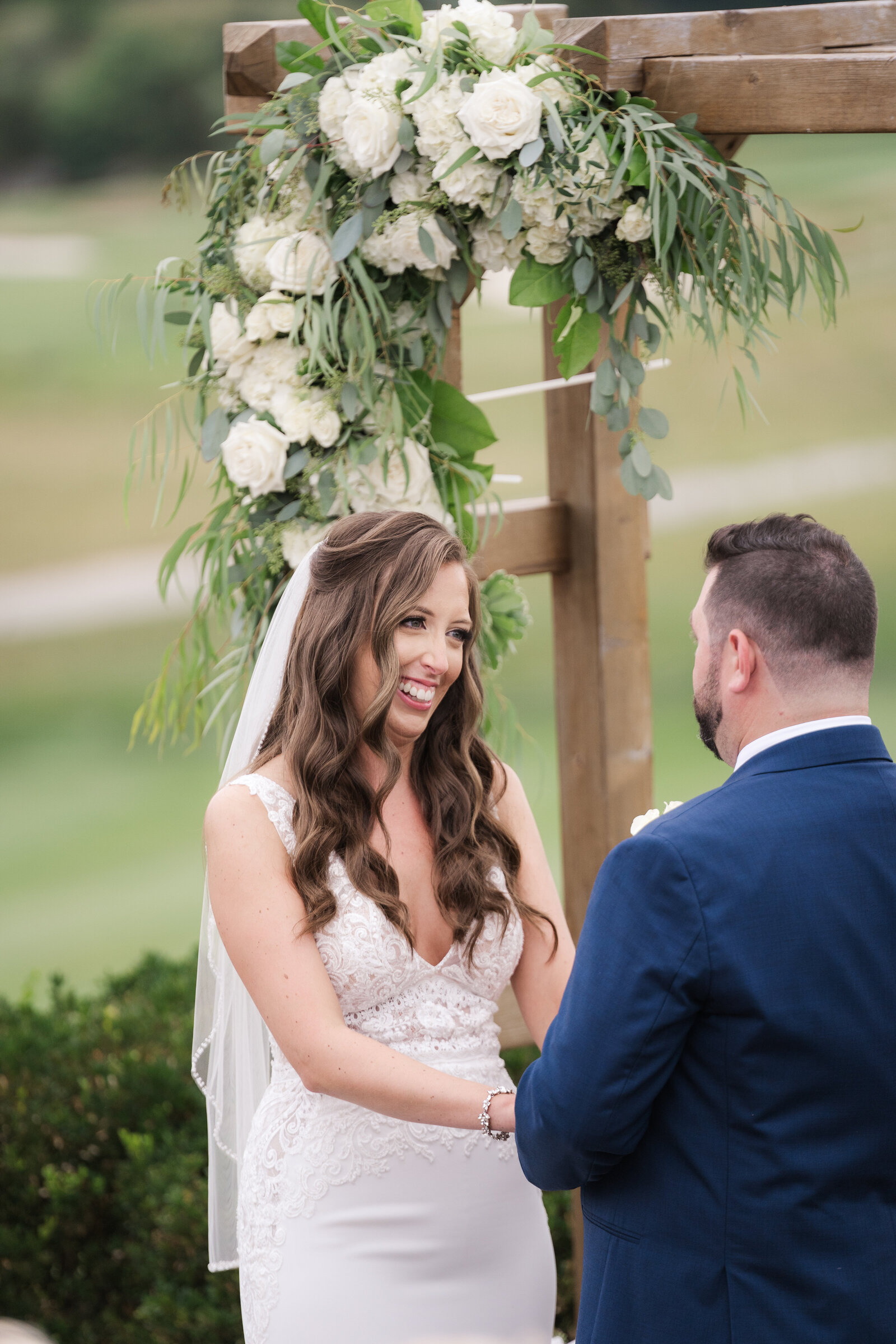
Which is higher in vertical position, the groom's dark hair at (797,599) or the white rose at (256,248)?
the white rose at (256,248)

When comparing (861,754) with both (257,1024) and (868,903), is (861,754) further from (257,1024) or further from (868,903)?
(257,1024)

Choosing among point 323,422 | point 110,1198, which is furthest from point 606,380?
point 110,1198

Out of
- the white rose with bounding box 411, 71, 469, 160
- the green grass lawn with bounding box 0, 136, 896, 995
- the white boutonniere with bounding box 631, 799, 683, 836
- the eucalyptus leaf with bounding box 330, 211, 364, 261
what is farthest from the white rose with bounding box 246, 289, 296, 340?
the green grass lawn with bounding box 0, 136, 896, 995

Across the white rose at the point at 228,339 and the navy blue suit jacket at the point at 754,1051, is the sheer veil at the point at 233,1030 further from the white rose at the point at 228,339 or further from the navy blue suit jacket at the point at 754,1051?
the navy blue suit jacket at the point at 754,1051

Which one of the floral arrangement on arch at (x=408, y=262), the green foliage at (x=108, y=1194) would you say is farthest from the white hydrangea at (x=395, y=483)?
the green foliage at (x=108, y=1194)

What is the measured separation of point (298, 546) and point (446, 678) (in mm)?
435

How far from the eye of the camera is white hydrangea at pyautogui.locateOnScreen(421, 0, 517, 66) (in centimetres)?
223

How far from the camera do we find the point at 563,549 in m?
2.94

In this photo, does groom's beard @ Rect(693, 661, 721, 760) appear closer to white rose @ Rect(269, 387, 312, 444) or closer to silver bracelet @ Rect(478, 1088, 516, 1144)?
silver bracelet @ Rect(478, 1088, 516, 1144)

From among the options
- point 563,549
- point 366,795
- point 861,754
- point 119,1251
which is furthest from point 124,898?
point 861,754

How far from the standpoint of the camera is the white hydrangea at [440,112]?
2.21 meters

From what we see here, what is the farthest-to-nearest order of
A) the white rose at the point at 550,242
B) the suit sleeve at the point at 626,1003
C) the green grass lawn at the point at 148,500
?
the green grass lawn at the point at 148,500 < the white rose at the point at 550,242 < the suit sleeve at the point at 626,1003

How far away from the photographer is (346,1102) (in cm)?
199

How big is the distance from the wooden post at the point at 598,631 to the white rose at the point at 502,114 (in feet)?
2.24
